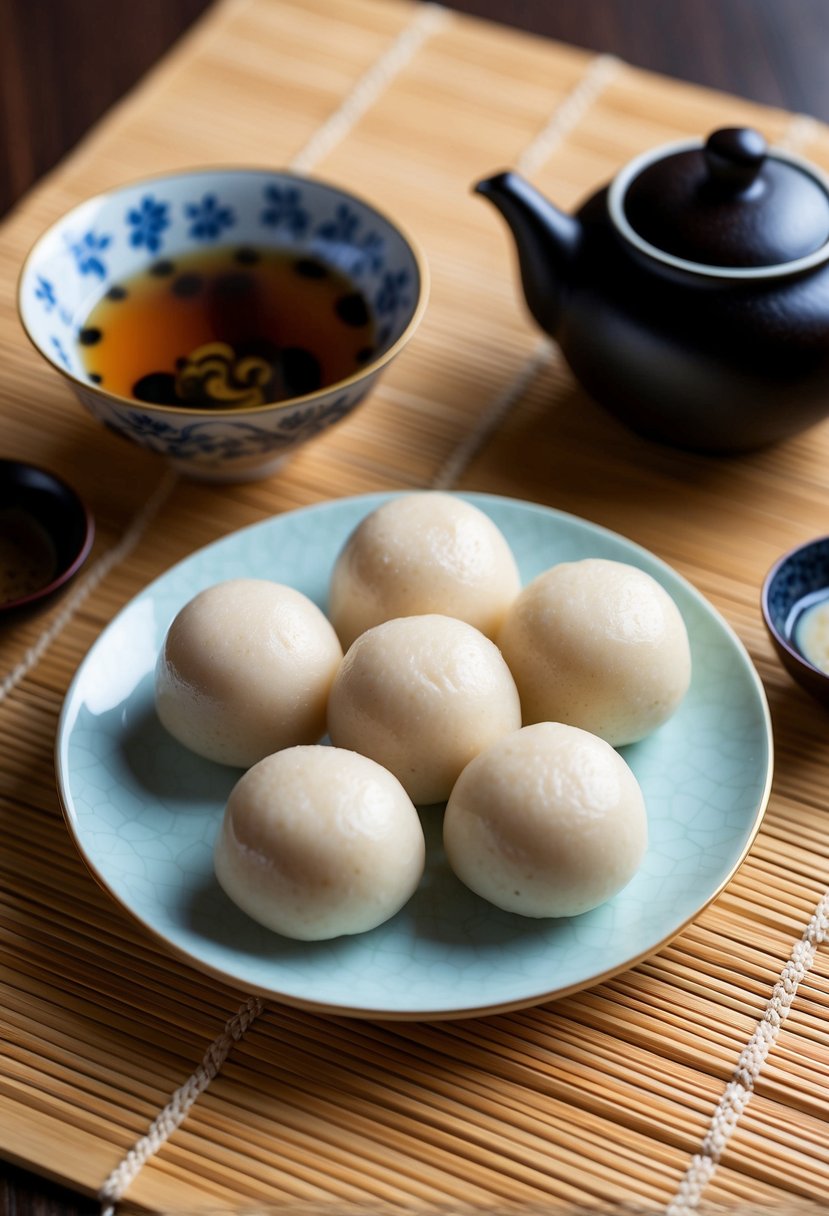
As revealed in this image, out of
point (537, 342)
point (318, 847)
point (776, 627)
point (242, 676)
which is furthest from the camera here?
point (537, 342)

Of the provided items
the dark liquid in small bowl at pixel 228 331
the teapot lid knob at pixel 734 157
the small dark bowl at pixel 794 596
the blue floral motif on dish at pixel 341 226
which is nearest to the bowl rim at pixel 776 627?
the small dark bowl at pixel 794 596

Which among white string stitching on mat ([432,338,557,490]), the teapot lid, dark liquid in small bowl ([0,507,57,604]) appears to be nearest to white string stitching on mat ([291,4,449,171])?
white string stitching on mat ([432,338,557,490])

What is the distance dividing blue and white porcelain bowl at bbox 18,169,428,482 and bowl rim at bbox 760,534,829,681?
0.42 metres

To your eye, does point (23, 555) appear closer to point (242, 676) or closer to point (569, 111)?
point (242, 676)

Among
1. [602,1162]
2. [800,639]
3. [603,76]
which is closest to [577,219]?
[800,639]

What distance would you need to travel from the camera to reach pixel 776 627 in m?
1.15

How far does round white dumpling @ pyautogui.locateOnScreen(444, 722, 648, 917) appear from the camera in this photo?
89cm

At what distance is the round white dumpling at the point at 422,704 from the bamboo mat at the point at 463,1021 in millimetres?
195

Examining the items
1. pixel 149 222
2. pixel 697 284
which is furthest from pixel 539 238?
pixel 149 222

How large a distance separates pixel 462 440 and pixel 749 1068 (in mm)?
747

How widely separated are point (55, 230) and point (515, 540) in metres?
0.62

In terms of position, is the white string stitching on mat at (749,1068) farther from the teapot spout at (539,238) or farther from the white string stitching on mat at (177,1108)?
the teapot spout at (539,238)

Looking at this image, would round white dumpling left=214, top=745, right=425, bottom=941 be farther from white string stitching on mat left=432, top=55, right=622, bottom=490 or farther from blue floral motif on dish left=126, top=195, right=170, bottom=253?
blue floral motif on dish left=126, top=195, right=170, bottom=253

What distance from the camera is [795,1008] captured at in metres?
0.97
